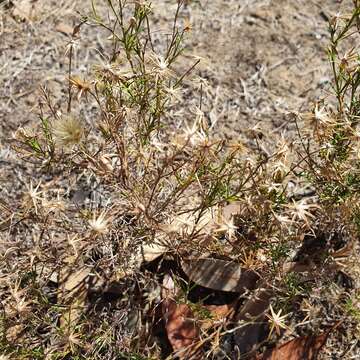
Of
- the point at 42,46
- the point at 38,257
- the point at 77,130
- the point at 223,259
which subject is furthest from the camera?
the point at 42,46

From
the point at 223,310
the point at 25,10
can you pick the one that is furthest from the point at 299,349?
the point at 25,10

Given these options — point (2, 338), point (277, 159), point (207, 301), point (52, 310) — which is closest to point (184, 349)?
point (207, 301)

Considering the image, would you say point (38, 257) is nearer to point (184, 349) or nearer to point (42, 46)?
point (184, 349)

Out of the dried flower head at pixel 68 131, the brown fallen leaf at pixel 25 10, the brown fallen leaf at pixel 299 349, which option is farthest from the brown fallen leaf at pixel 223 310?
the brown fallen leaf at pixel 25 10

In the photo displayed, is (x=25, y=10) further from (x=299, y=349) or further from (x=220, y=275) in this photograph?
(x=299, y=349)

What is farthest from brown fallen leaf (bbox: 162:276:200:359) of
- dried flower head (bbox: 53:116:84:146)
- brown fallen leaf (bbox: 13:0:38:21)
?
brown fallen leaf (bbox: 13:0:38:21)

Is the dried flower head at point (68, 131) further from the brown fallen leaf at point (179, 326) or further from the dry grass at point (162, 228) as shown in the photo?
the brown fallen leaf at point (179, 326)
